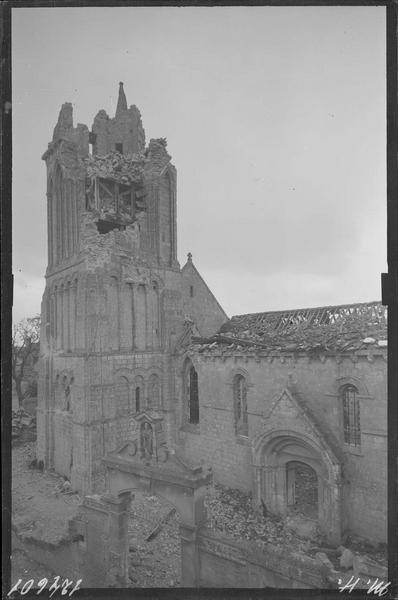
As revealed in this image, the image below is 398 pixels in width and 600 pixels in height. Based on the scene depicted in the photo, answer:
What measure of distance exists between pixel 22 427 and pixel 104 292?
10633mm

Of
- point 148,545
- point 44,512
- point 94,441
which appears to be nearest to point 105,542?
point 148,545

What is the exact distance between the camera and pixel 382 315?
1584cm

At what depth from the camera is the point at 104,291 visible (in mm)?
17625

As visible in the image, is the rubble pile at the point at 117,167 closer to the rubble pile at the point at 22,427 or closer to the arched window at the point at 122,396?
the arched window at the point at 122,396

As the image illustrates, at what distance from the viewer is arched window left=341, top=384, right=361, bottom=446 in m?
13.2

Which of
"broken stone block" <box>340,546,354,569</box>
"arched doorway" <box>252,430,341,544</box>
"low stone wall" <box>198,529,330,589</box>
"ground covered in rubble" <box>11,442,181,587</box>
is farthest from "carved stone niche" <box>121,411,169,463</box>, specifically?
"arched doorway" <box>252,430,341,544</box>

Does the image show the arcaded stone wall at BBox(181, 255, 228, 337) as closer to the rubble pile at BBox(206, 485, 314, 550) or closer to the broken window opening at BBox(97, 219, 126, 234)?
the broken window opening at BBox(97, 219, 126, 234)

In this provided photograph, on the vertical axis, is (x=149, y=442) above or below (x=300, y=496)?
above

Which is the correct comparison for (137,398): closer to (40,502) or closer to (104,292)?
(104,292)

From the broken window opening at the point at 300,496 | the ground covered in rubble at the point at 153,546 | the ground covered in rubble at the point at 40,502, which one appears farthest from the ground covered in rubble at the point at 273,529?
the ground covered in rubble at the point at 40,502

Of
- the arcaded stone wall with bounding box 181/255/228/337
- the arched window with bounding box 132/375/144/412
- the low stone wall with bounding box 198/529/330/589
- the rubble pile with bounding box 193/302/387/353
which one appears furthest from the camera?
the arcaded stone wall with bounding box 181/255/228/337

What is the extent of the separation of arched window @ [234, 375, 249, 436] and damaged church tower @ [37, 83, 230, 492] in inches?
162

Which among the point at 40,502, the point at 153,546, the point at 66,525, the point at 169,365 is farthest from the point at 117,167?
the point at 153,546

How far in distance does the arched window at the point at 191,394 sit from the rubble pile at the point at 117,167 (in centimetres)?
1020
